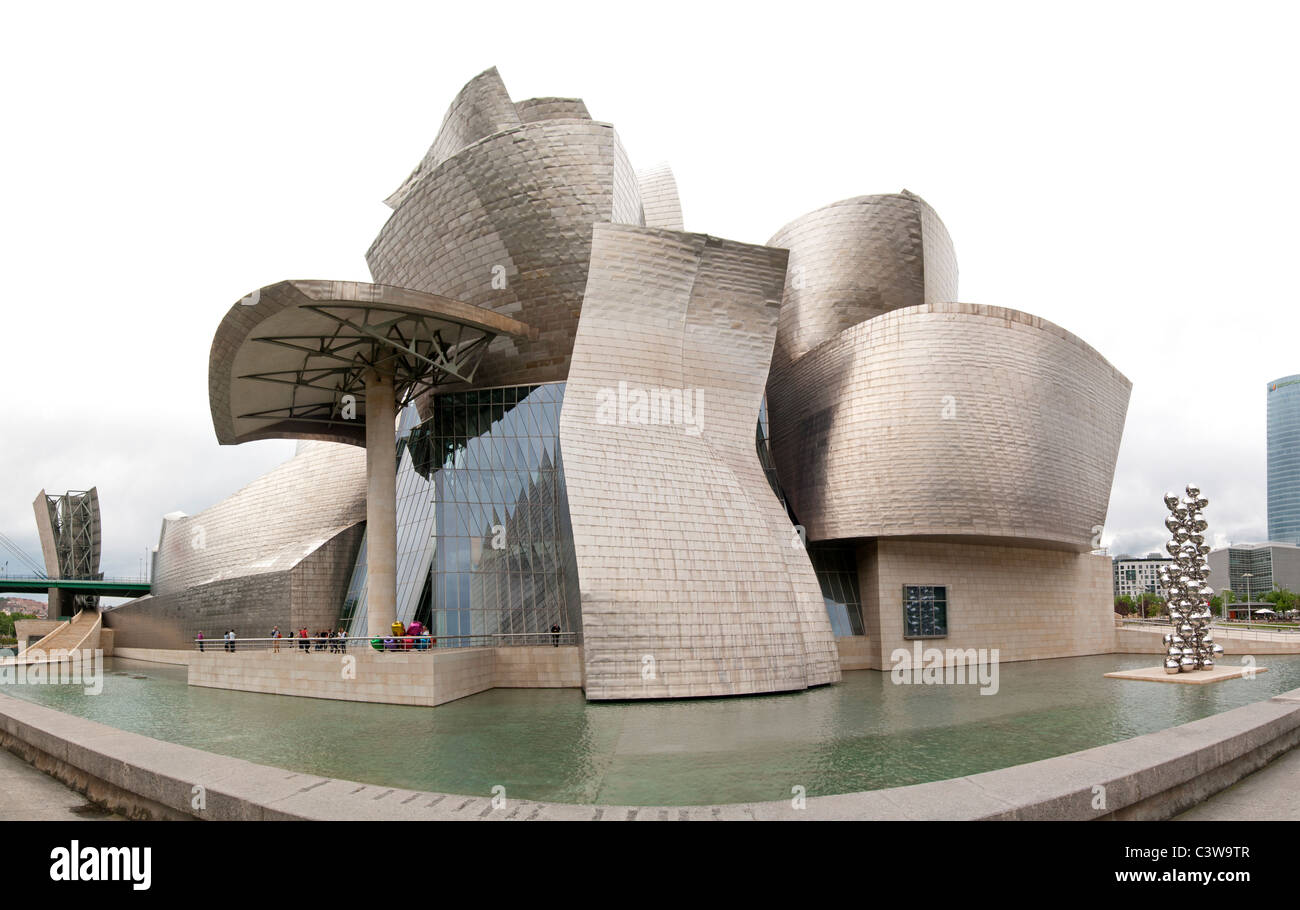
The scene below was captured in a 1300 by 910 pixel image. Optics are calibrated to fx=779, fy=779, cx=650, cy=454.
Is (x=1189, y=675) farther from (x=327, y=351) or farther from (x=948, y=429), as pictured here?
(x=327, y=351)

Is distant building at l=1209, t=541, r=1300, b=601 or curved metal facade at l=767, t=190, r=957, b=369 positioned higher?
curved metal facade at l=767, t=190, r=957, b=369

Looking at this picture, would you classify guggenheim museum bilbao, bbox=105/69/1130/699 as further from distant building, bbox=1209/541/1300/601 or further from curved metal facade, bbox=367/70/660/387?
distant building, bbox=1209/541/1300/601

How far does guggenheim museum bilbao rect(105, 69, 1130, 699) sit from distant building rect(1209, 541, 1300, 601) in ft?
434

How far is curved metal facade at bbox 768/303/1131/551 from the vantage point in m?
24.0

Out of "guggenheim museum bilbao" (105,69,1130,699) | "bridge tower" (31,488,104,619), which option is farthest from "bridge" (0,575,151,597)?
"guggenheim museum bilbao" (105,69,1130,699)

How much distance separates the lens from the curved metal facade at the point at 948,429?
24.0m

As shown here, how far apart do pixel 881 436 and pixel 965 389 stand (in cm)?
295

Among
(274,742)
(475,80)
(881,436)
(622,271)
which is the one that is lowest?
(274,742)

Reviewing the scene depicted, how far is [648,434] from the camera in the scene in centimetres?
2056

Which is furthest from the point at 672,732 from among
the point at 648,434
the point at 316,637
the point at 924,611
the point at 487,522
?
the point at 924,611

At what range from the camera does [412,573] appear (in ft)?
77.2
